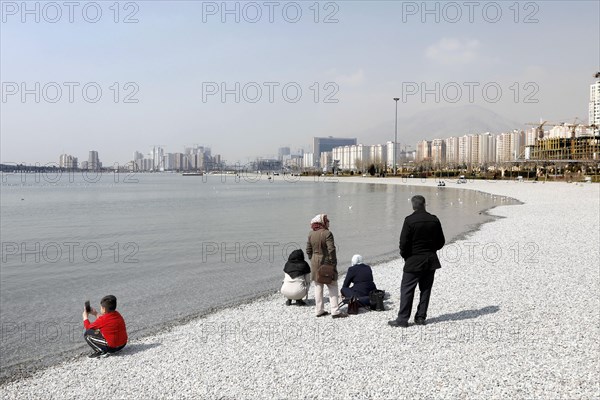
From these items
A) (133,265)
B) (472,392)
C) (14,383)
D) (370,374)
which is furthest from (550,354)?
(133,265)

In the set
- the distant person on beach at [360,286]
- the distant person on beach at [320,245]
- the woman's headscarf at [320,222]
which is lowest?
the distant person on beach at [360,286]

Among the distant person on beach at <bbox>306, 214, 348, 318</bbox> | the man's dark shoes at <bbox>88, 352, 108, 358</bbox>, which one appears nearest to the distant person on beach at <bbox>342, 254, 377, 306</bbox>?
the distant person on beach at <bbox>306, 214, 348, 318</bbox>

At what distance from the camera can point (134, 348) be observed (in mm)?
7762

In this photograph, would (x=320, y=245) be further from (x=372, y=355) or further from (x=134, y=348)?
(x=134, y=348)

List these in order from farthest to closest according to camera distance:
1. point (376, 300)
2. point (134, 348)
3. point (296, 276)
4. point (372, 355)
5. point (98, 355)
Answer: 1. point (296, 276)
2. point (376, 300)
3. point (134, 348)
4. point (98, 355)
5. point (372, 355)

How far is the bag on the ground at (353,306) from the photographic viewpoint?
8.77 meters

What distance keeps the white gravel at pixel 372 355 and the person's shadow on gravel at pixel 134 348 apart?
0.02 metres

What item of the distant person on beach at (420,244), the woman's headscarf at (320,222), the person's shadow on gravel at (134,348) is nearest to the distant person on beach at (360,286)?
the distant person on beach at (420,244)

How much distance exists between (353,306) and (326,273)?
47.7 inches

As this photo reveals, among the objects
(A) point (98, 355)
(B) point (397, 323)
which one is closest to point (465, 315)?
(B) point (397, 323)

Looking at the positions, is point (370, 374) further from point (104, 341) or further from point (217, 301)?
point (217, 301)

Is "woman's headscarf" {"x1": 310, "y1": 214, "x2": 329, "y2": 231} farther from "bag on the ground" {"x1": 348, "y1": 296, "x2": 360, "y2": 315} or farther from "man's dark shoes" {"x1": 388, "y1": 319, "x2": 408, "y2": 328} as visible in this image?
"man's dark shoes" {"x1": 388, "y1": 319, "x2": 408, "y2": 328}

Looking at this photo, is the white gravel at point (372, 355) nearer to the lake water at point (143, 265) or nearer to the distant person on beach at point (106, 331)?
the distant person on beach at point (106, 331)

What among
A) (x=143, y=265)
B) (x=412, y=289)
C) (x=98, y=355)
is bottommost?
(x=143, y=265)
